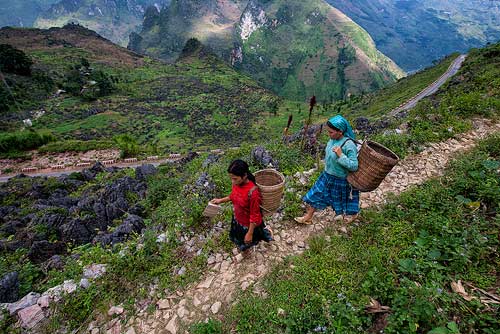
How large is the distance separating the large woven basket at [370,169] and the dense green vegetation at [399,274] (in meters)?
0.93

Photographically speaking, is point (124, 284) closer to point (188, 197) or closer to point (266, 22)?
point (188, 197)

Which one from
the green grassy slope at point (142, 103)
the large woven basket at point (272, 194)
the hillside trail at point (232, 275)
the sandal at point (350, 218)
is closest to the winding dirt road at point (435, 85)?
the green grassy slope at point (142, 103)

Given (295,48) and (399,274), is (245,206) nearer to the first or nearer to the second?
(399,274)

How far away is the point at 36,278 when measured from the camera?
17.0 feet

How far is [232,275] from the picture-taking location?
4.06 meters

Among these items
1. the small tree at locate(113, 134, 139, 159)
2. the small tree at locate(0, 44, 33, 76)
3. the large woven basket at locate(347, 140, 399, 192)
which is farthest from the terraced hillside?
the large woven basket at locate(347, 140, 399, 192)

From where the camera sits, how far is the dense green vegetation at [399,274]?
2.61 metres

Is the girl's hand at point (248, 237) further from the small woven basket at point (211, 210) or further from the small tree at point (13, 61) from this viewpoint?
the small tree at point (13, 61)

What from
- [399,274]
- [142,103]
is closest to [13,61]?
[142,103]

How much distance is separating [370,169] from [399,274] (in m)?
1.44

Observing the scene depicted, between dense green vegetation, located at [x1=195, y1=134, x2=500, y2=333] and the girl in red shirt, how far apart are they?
26.8 inches

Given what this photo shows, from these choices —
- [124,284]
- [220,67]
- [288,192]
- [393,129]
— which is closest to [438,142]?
[393,129]

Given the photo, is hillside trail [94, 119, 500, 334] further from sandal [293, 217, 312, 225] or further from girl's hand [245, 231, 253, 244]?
girl's hand [245, 231, 253, 244]

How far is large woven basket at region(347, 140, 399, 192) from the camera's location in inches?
142
